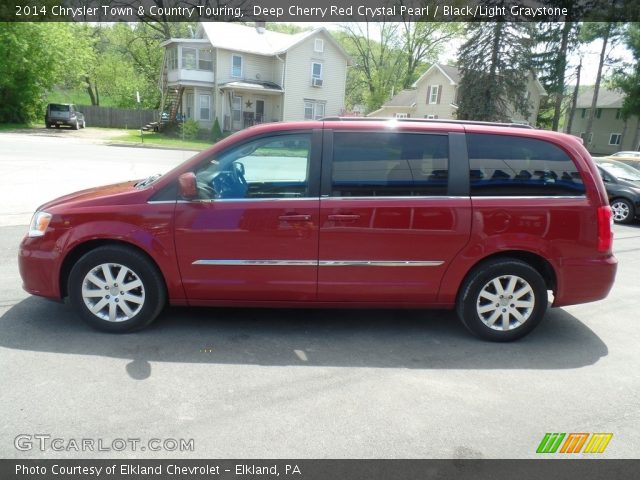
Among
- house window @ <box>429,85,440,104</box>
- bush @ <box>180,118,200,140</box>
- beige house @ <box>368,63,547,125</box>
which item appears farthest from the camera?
house window @ <box>429,85,440,104</box>

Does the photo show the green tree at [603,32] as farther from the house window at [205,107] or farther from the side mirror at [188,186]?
the side mirror at [188,186]

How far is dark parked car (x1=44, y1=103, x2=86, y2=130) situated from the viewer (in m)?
32.5

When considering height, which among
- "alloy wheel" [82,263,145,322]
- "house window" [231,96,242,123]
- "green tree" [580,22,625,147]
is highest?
"green tree" [580,22,625,147]

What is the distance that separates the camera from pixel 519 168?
4168 millimetres

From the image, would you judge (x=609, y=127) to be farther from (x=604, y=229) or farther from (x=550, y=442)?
(x=550, y=442)

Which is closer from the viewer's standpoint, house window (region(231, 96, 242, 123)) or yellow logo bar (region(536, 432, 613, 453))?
yellow logo bar (region(536, 432, 613, 453))

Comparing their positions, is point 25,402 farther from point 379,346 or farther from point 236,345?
point 379,346

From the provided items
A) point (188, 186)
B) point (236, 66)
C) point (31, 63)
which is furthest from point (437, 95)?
point (188, 186)

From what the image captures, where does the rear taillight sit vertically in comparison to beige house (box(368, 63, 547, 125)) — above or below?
below

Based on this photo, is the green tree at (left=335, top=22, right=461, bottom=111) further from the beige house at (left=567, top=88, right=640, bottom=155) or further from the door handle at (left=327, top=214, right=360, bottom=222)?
the door handle at (left=327, top=214, right=360, bottom=222)

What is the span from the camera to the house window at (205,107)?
35812 mm

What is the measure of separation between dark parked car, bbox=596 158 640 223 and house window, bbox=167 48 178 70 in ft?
104

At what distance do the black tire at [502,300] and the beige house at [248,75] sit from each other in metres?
32.2

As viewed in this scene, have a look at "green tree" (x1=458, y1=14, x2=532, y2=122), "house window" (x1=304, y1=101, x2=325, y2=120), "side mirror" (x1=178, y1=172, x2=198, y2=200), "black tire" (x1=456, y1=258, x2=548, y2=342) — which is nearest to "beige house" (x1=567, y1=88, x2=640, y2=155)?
"green tree" (x1=458, y1=14, x2=532, y2=122)
